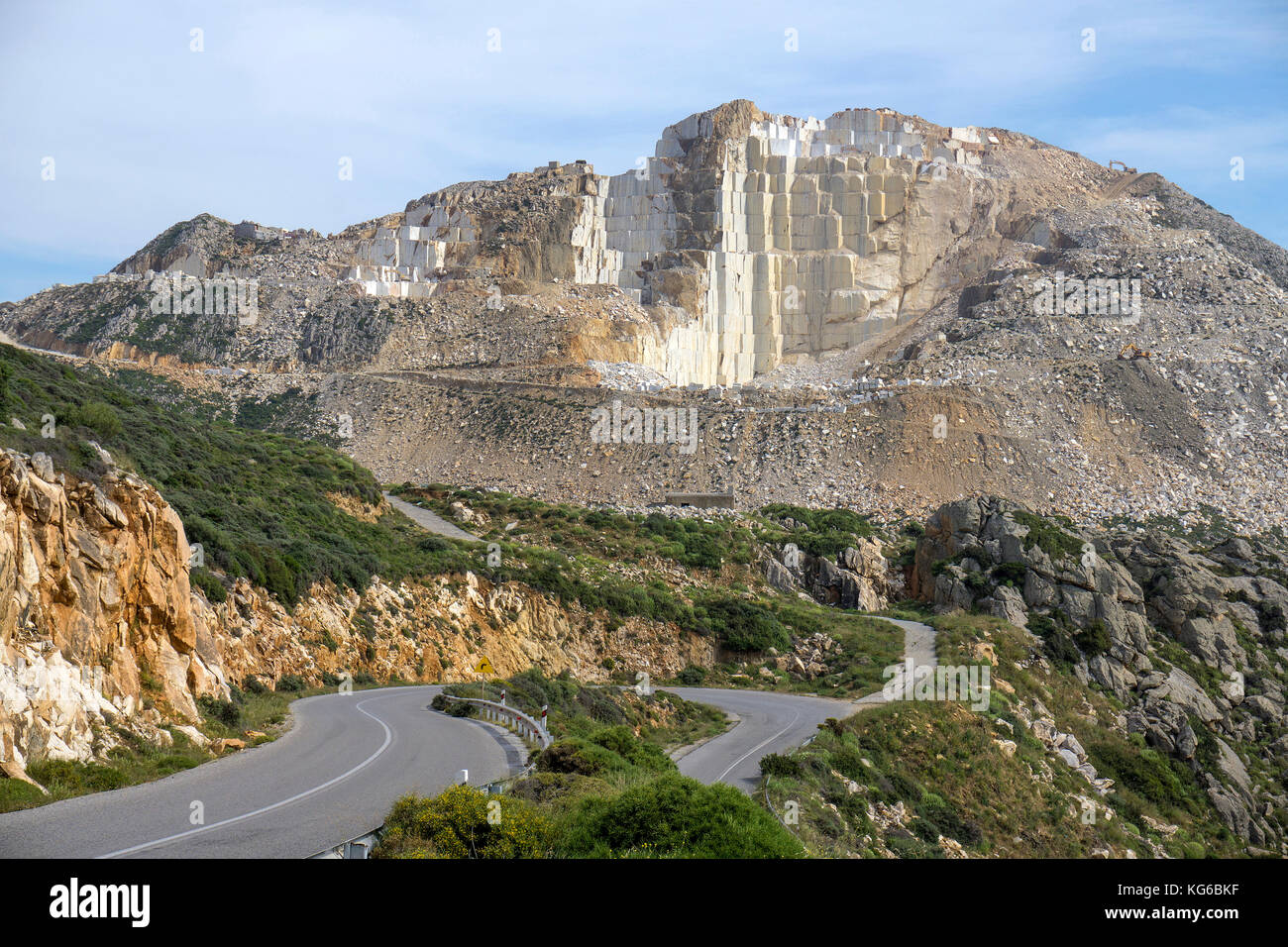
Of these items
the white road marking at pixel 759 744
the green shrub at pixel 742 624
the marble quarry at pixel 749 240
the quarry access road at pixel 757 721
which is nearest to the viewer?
the white road marking at pixel 759 744

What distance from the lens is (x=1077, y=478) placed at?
63.5 meters

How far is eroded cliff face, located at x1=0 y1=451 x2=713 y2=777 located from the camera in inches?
513

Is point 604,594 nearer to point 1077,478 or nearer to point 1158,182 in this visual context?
point 1077,478

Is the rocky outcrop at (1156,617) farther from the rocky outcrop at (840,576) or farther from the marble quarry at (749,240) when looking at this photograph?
the marble quarry at (749,240)

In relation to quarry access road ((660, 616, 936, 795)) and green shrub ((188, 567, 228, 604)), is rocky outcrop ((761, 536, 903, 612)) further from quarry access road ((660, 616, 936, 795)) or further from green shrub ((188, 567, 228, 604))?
green shrub ((188, 567, 228, 604))

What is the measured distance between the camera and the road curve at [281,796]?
10.1 m

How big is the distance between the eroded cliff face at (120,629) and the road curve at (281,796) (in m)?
1.22

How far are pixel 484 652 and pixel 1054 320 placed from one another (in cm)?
6608

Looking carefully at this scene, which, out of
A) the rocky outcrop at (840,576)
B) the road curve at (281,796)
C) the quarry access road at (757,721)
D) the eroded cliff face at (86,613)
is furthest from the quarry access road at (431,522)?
the road curve at (281,796)

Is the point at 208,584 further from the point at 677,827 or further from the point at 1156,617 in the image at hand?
the point at 1156,617

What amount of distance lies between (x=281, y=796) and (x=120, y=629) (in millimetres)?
4743

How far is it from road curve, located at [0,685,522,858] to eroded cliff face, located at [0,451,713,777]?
1.22 metres

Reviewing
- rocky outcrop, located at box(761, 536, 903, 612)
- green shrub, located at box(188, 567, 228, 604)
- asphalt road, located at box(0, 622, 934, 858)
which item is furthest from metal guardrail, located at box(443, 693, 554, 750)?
rocky outcrop, located at box(761, 536, 903, 612)
